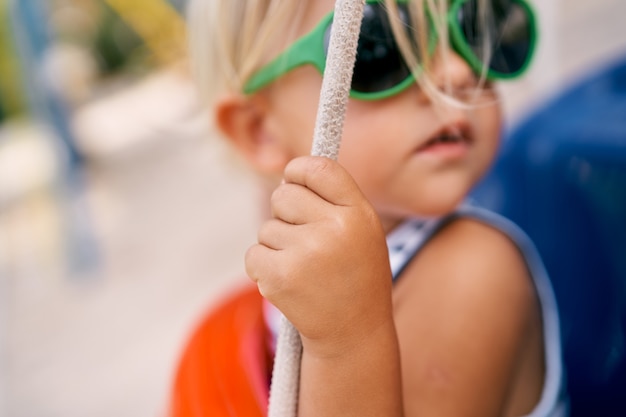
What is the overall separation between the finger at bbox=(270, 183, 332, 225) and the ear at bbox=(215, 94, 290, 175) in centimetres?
25

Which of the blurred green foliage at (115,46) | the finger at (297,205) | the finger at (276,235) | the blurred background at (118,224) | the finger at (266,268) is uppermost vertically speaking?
the blurred green foliage at (115,46)

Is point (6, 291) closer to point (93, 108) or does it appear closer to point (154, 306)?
point (154, 306)

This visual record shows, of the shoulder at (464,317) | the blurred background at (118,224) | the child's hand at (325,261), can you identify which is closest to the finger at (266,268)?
the child's hand at (325,261)

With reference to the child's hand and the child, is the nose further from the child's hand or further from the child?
the child's hand

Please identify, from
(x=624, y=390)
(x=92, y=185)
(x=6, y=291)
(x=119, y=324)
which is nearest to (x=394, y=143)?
(x=624, y=390)

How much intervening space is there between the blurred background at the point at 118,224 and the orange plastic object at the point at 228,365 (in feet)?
0.76

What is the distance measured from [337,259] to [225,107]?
35 centimetres

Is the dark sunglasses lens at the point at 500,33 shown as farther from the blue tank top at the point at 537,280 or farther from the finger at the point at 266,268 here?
the finger at the point at 266,268

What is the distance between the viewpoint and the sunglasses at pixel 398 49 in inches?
21.1

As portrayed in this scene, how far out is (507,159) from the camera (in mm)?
1000

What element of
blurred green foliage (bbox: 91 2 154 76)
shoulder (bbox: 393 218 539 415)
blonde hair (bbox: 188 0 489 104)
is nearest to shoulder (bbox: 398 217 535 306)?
shoulder (bbox: 393 218 539 415)

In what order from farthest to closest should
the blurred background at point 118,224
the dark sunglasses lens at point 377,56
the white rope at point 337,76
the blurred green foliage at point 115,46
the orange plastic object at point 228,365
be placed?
the blurred green foliage at point 115,46 < the blurred background at point 118,224 < the orange plastic object at point 228,365 < the dark sunglasses lens at point 377,56 < the white rope at point 337,76

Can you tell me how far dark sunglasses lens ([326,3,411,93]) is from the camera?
0.53 m

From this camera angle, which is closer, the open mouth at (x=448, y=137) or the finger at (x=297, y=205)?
the finger at (x=297, y=205)
